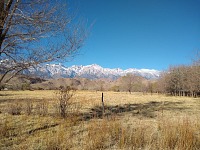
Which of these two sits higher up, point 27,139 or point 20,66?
point 20,66

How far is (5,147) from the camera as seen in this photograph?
19.0ft

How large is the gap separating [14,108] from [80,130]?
7.28 metres

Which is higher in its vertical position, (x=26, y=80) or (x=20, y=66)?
(x=20, y=66)

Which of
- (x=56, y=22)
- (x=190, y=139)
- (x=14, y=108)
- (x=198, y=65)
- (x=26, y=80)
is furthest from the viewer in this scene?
(x=198, y=65)

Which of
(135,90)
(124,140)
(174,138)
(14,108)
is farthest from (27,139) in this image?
(135,90)

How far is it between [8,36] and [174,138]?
6.59 m

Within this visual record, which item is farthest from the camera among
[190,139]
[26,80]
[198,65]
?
[198,65]

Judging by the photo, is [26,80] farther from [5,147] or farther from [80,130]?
[80,130]

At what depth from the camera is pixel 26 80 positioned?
606 centimetres

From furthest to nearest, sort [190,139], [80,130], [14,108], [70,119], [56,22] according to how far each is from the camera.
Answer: [14,108] < [70,119] < [80,130] < [56,22] < [190,139]

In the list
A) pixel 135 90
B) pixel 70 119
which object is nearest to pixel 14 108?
pixel 70 119

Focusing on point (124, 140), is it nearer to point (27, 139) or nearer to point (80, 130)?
point (80, 130)

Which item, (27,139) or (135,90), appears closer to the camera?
(27,139)

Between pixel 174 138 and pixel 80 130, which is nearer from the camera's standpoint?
pixel 174 138
